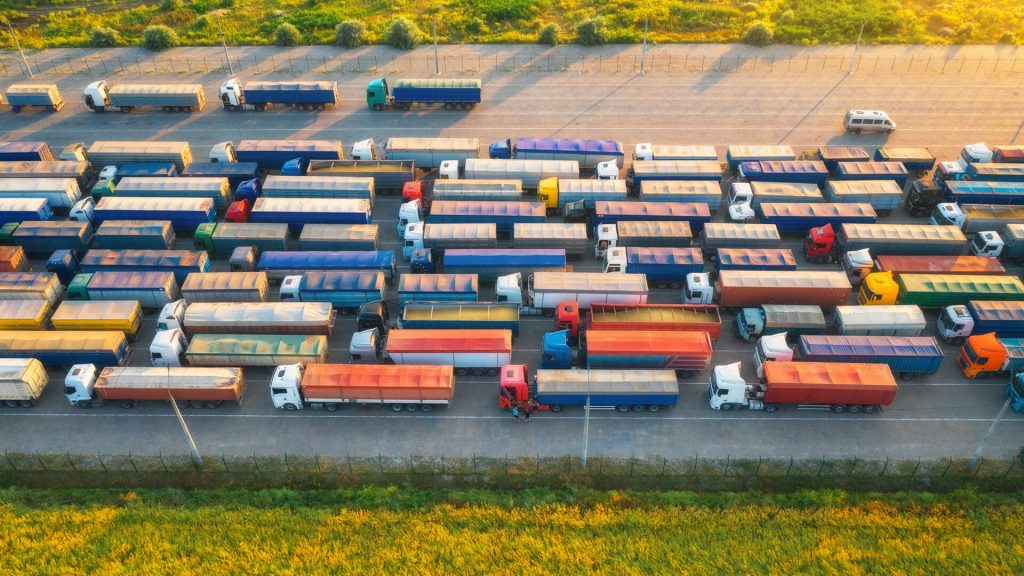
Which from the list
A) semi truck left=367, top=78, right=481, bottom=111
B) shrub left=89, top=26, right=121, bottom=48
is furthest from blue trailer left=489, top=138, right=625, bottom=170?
shrub left=89, top=26, right=121, bottom=48

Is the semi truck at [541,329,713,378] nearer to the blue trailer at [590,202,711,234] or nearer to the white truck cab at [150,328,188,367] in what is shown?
the blue trailer at [590,202,711,234]

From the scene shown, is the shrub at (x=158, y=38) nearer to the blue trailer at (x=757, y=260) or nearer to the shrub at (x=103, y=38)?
the shrub at (x=103, y=38)

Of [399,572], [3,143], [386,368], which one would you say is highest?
[3,143]

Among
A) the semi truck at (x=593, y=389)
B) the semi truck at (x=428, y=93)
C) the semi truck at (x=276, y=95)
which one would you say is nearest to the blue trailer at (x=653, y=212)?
the semi truck at (x=593, y=389)

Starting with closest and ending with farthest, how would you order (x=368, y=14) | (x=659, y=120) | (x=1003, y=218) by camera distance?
(x=1003, y=218) < (x=659, y=120) < (x=368, y=14)

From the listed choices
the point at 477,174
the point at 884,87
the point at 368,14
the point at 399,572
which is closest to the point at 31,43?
the point at 368,14

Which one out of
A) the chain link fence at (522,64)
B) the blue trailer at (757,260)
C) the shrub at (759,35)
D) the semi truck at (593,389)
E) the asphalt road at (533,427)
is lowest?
the asphalt road at (533,427)

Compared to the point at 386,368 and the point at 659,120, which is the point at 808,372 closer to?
the point at 386,368
